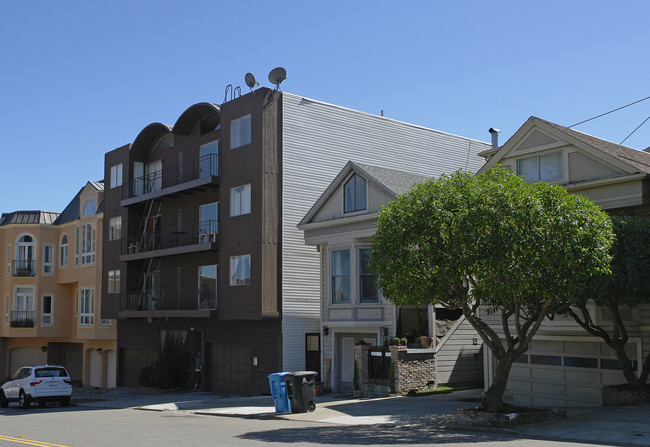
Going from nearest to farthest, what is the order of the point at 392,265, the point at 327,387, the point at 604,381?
the point at 392,265, the point at 604,381, the point at 327,387

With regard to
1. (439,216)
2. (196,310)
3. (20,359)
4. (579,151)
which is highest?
(579,151)

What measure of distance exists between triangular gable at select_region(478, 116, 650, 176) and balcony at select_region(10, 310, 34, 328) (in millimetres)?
30004

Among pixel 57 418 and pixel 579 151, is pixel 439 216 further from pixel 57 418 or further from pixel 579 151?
pixel 57 418

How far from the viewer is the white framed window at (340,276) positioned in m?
25.5

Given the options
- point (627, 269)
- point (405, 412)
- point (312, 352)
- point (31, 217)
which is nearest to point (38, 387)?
point (312, 352)

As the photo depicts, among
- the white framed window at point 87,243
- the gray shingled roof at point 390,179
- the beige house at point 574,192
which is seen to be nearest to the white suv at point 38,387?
the white framed window at point 87,243

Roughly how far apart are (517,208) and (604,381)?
7.22 meters

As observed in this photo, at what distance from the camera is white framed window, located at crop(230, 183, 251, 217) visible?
93.5 feet

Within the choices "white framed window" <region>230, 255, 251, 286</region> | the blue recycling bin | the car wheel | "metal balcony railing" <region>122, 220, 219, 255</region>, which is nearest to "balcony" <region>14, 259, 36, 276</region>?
"metal balcony railing" <region>122, 220, 219, 255</region>

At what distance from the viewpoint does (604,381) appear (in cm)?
1934

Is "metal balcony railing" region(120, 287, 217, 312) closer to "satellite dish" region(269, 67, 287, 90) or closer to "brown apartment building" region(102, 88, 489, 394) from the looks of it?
"brown apartment building" region(102, 88, 489, 394)

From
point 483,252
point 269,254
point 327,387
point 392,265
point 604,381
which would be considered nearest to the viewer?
point 483,252

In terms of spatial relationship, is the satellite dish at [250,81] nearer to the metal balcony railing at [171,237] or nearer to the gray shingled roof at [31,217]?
the metal balcony railing at [171,237]

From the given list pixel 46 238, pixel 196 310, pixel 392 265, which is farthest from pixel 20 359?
pixel 392 265
